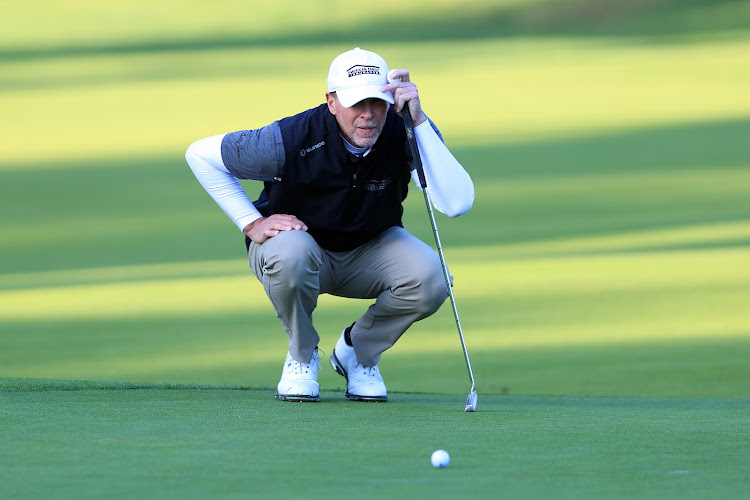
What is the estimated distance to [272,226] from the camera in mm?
3527

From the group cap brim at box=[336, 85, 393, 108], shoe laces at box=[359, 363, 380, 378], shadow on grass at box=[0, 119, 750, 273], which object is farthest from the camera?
shadow on grass at box=[0, 119, 750, 273]

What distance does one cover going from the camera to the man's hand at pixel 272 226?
3521 mm

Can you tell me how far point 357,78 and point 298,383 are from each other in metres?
0.85

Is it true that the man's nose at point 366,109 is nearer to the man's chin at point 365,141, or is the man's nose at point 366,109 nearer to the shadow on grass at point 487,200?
the man's chin at point 365,141

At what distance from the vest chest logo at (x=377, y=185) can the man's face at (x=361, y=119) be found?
13cm

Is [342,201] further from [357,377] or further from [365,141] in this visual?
[357,377]

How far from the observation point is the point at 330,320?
5676mm

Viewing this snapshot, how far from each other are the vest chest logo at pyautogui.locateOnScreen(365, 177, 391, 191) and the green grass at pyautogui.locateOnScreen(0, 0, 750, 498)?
606 millimetres

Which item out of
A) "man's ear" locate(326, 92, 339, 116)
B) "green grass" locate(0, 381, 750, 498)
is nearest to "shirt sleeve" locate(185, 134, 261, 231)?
"man's ear" locate(326, 92, 339, 116)

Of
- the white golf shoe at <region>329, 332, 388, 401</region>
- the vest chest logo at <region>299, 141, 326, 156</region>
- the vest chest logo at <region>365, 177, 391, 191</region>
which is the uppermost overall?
the vest chest logo at <region>299, 141, 326, 156</region>

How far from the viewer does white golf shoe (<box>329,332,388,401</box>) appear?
12.1 feet

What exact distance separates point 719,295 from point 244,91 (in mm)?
12743

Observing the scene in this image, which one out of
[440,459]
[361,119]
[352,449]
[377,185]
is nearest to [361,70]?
[361,119]

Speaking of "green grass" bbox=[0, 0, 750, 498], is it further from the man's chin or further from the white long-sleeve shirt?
the man's chin
